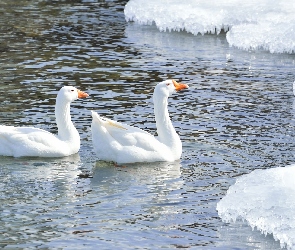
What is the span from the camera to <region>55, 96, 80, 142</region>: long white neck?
13.6 m

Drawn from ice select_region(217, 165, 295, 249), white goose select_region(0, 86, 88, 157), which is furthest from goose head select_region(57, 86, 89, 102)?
ice select_region(217, 165, 295, 249)

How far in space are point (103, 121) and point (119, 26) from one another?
35.3 feet

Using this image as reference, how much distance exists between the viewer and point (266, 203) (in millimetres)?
10602

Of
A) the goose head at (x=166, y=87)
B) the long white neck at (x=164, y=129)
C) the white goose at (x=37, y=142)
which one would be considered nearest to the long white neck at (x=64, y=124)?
the white goose at (x=37, y=142)

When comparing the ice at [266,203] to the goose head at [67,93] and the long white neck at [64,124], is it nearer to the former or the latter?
the long white neck at [64,124]

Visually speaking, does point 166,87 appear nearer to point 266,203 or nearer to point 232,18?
point 266,203

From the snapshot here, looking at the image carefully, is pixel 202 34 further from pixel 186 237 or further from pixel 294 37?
pixel 186 237

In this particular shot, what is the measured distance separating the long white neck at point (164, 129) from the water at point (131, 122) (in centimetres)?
28

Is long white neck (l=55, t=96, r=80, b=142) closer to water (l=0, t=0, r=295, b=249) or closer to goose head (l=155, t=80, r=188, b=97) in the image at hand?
water (l=0, t=0, r=295, b=249)

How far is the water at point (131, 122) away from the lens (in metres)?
10.5

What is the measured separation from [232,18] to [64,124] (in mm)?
10220

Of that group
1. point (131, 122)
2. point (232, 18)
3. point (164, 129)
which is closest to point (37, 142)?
point (164, 129)

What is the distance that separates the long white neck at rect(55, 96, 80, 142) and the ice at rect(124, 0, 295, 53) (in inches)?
325

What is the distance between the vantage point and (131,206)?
11.3 meters
